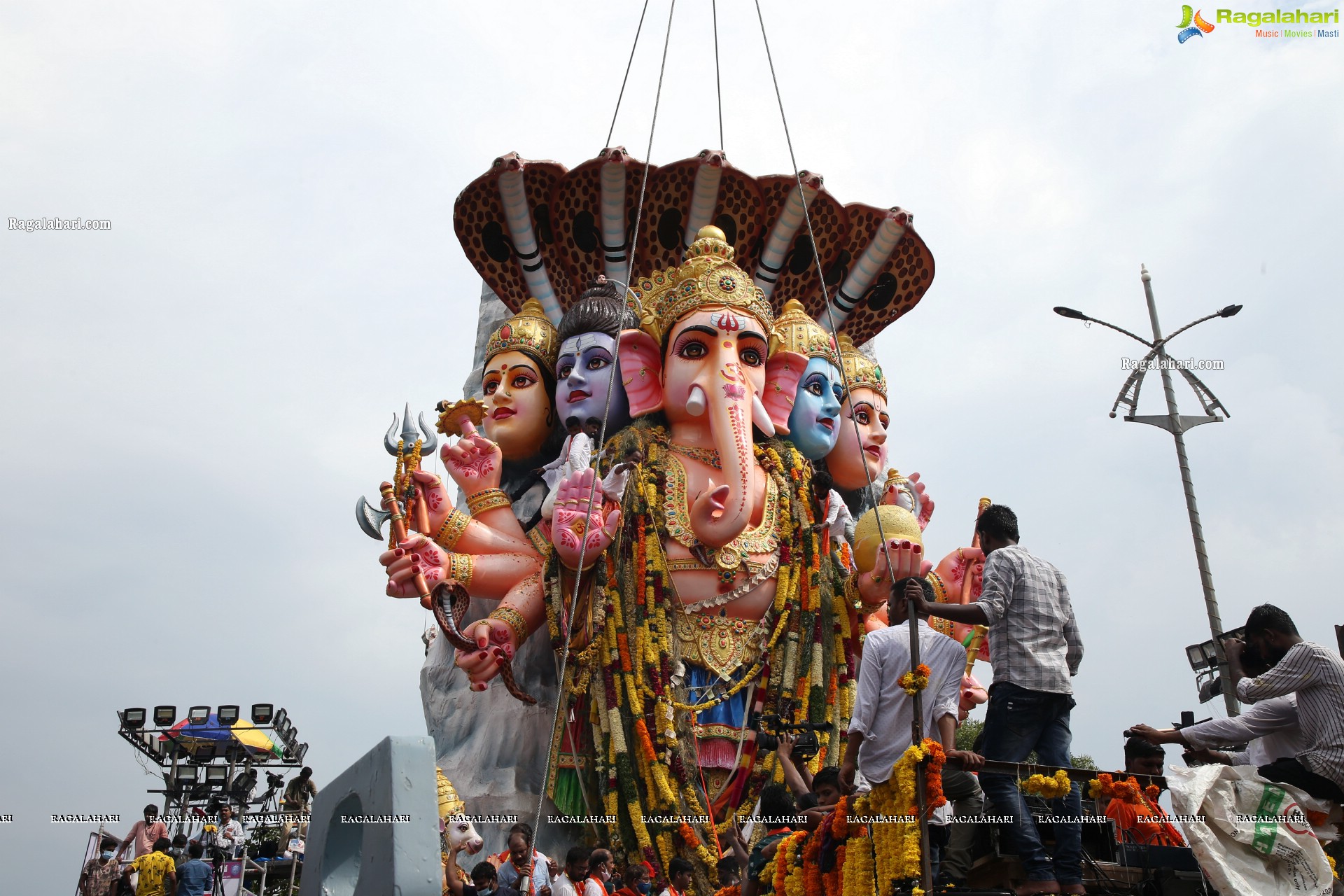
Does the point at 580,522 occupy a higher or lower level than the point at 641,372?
lower

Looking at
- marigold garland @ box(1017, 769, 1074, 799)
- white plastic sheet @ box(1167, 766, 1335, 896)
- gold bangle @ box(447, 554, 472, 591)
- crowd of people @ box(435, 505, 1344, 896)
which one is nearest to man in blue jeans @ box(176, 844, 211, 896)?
gold bangle @ box(447, 554, 472, 591)

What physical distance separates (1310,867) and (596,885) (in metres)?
3.97

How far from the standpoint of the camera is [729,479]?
945 centimetres

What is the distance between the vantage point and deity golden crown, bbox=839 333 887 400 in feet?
37.7

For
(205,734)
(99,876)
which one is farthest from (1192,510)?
(205,734)

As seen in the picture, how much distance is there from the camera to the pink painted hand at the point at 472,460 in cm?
1050

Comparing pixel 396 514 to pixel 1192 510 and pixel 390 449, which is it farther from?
pixel 1192 510

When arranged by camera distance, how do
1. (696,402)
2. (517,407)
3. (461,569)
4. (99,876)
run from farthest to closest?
(517,407) < (461,569) < (696,402) < (99,876)

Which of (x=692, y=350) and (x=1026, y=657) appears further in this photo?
(x=692, y=350)

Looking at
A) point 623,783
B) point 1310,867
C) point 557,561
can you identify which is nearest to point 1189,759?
point 1310,867

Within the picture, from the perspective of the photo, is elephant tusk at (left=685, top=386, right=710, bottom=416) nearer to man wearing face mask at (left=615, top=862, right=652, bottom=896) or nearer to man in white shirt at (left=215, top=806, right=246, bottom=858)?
man wearing face mask at (left=615, top=862, right=652, bottom=896)

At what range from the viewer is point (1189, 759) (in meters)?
5.04

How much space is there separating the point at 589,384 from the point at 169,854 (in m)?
4.86

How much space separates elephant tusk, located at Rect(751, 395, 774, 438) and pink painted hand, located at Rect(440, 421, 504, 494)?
88.0 inches
